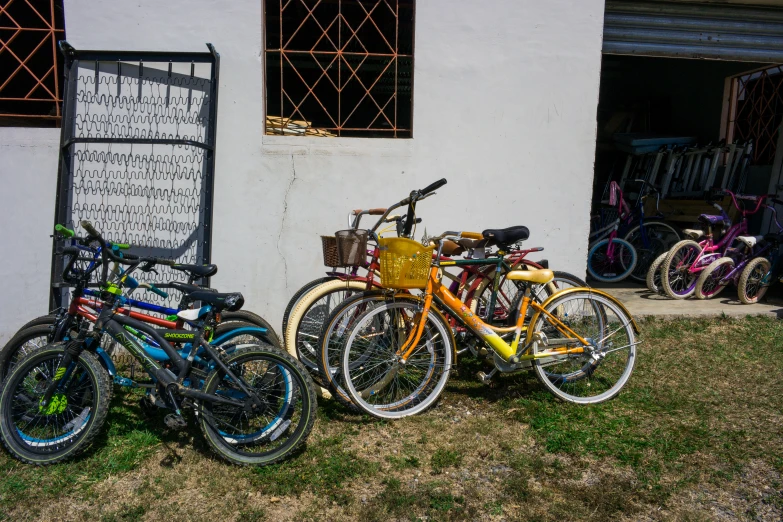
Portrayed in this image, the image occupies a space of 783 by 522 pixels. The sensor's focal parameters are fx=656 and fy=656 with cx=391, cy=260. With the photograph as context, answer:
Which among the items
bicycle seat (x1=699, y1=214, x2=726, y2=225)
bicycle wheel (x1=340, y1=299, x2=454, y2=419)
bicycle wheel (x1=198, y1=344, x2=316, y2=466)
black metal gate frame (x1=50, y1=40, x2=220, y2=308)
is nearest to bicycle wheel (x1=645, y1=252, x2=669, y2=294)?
bicycle seat (x1=699, y1=214, x2=726, y2=225)

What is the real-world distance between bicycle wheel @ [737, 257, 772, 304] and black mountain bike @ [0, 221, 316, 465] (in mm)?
5473

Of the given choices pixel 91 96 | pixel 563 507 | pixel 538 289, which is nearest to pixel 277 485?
pixel 563 507

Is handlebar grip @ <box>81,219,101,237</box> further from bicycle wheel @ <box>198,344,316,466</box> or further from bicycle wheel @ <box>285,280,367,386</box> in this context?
bicycle wheel @ <box>285,280,367,386</box>

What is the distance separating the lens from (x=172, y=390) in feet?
12.0

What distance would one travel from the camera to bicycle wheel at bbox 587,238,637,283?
831 centimetres

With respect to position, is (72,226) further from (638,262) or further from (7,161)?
(638,262)

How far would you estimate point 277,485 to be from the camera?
11.4ft

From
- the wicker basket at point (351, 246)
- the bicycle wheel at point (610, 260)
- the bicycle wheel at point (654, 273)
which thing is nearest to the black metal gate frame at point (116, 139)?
the wicker basket at point (351, 246)

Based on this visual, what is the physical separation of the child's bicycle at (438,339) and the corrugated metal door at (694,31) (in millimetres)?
2881

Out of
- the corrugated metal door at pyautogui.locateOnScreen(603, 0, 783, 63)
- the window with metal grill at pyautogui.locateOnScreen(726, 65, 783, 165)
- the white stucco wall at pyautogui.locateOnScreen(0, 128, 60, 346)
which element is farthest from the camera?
the window with metal grill at pyautogui.locateOnScreen(726, 65, 783, 165)

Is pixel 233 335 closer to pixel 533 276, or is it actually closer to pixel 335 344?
pixel 335 344

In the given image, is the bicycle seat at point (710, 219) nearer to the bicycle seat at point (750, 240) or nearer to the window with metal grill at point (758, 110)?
the bicycle seat at point (750, 240)

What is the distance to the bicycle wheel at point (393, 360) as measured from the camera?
13.7 ft

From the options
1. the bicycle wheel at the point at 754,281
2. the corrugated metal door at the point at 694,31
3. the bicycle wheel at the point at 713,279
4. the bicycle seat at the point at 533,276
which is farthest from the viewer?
the bicycle wheel at the point at 713,279
